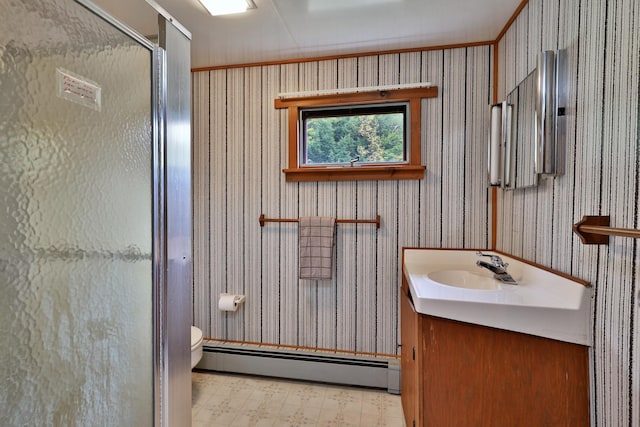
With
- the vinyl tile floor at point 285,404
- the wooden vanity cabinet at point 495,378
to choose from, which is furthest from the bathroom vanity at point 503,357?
the vinyl tile floor at point 285,404

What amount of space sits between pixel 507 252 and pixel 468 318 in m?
Result: 0.83

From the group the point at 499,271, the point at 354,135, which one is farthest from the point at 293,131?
the point at 499,271

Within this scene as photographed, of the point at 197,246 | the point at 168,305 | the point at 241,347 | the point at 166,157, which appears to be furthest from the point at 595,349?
the point at 197,246

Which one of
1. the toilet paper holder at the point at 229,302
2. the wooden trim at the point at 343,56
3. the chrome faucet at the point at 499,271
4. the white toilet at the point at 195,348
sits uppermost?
the wooden trim at the point at 343,56

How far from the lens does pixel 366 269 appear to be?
6.56ft

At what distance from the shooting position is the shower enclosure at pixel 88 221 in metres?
0.48

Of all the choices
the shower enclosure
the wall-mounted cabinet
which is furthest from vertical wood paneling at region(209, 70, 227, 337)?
the wall-mounted cabinet

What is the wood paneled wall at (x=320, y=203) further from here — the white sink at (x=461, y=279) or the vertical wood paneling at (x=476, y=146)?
the white sink at (x=461, y=279)

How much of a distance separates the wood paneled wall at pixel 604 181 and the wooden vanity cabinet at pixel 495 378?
0.09m

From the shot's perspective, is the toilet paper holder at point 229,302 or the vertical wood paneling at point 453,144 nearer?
the vertical wood paneling at point 453,144

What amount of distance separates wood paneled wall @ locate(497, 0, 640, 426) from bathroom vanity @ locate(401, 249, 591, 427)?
0.06 meters

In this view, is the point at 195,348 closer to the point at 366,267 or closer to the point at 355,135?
the point at 366,267

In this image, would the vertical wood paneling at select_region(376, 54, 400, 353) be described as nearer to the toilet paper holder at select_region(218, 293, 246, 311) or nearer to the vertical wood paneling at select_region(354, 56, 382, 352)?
the vertical wood paneling at select_region(354, 56, 382, 352)

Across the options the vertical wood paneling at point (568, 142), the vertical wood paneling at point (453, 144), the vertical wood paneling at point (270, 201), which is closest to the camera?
the vertical wood paneling at point (568, 142)
